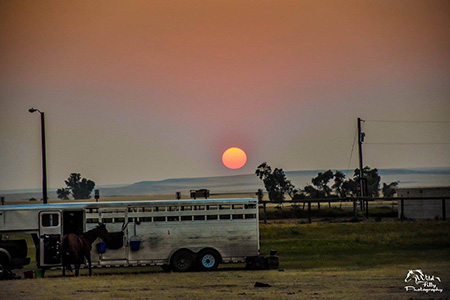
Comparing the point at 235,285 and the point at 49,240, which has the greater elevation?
the point at 49,240

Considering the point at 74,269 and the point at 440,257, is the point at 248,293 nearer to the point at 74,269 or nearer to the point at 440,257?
the point at 74,269

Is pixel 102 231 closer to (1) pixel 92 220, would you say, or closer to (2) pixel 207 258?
(1) pixel 92 220

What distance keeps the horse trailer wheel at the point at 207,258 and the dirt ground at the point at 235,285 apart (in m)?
0.48

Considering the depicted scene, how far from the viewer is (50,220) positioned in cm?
3053

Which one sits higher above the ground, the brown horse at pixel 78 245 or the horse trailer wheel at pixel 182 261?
the brown horse at pixel 78 245

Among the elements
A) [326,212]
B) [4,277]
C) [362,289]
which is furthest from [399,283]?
[326,212]

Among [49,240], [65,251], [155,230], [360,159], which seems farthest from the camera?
[360,159]

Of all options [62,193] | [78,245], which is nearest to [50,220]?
[78,245]

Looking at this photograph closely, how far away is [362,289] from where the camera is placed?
78.3ft

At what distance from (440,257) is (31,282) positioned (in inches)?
681

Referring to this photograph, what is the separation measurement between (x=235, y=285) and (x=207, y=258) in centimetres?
593

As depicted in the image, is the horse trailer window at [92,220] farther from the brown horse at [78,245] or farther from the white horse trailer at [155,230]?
the brown horse at [78,245]

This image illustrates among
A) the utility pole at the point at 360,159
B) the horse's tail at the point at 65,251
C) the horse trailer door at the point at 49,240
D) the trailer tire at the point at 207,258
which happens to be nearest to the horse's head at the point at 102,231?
the horse's tail at the point at 65,251

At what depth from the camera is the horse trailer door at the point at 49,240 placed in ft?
99.5
